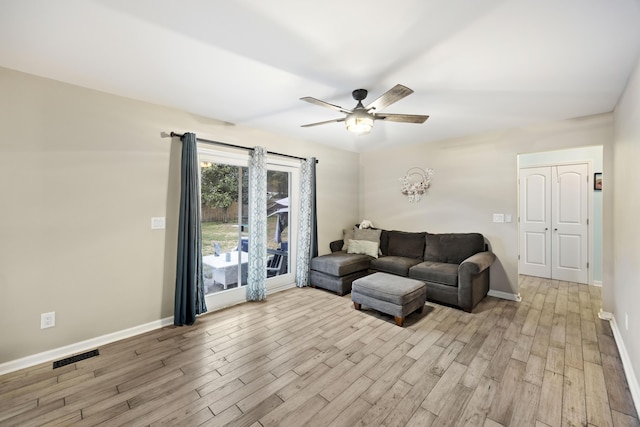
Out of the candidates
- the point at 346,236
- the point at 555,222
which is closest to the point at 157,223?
the point at 346,236

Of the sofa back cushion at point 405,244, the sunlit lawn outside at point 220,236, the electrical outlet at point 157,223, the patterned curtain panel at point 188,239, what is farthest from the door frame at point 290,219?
the sofa back cushion at point 405,244

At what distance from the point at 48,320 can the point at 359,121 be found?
3470 millimetres

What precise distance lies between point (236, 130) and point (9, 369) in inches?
129

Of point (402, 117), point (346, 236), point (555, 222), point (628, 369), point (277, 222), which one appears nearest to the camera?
point (628, 369)

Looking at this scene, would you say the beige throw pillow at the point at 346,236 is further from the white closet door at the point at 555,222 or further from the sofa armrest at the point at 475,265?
the white closet door at the point at 555,222

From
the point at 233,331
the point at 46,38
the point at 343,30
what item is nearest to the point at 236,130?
the point at 46,38

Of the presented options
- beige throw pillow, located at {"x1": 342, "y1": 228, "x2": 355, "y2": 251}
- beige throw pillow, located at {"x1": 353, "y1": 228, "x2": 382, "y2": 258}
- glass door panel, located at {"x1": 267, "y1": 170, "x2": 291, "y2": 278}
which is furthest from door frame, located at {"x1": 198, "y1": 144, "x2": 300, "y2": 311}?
beige throw pillow, located at {"x1": 353, "y1": 228, "x2": 382, "y2": 258}

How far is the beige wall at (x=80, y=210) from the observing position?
2.28 metres

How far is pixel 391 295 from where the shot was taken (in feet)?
10.3

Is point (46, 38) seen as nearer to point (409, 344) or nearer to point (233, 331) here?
point (233, 331)

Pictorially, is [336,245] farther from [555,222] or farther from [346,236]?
[555,222]

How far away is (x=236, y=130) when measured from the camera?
3.74 m

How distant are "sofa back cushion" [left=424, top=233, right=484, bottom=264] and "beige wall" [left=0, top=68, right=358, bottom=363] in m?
3.89

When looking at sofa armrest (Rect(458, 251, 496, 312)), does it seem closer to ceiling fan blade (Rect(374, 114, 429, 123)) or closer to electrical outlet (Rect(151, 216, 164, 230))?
ceiling fan blade (Rect(374, 114, 429, 123))
